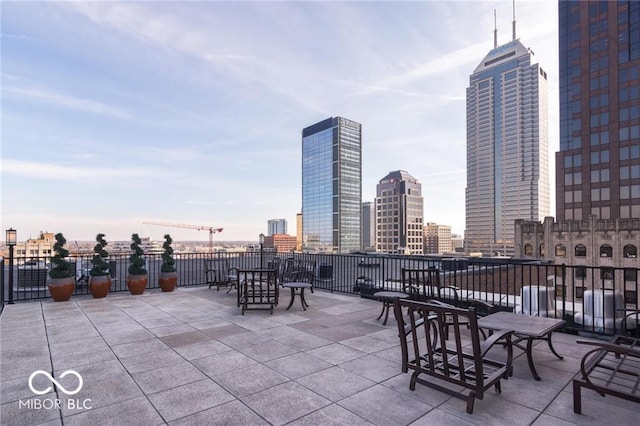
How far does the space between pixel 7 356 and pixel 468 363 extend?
5343 millimetres

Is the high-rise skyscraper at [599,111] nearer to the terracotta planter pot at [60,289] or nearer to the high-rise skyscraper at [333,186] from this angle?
the terracotta planter pot at [60,289]

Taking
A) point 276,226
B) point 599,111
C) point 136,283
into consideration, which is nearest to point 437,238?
point 276,226

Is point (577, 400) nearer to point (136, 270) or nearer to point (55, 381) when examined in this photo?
point (55, 381)

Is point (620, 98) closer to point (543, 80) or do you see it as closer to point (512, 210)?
point (512, 210)

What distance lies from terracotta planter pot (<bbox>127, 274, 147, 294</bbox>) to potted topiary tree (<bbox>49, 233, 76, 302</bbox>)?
1186mm

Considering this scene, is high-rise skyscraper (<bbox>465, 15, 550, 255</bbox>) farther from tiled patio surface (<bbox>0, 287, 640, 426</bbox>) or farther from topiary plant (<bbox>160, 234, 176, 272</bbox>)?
tiled patio surface (<bbox>0, 287, 640, 426</bbox>)

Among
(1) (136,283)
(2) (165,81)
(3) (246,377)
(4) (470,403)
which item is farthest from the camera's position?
(2) (165,81)

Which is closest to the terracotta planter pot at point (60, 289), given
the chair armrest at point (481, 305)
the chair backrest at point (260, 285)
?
the chair backrest at point (260, 285)

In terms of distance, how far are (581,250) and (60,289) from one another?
66776 millimetres

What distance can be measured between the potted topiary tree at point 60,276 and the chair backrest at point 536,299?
30.9 ft

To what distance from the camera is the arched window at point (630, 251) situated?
48450 millimetres

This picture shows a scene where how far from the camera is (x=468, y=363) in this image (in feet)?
11.0

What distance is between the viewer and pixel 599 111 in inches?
2339

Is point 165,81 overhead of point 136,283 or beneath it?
overhead
